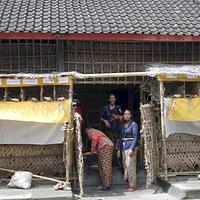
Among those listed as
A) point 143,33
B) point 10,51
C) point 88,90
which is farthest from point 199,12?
point 10,51

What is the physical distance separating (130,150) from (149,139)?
0.58 m

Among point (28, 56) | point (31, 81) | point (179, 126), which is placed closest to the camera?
point (31, 81)

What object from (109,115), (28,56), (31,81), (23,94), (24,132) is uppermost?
(28,56)

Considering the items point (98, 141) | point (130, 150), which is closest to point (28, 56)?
point (98, 141)

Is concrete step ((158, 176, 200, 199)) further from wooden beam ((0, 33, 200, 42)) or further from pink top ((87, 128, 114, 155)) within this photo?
wooden beam ((0, 33, 200, 42))

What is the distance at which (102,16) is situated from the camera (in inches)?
356

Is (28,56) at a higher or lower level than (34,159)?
higher

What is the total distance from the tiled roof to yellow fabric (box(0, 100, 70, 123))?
1.94 meters

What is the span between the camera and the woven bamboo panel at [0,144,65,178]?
25.0 feet

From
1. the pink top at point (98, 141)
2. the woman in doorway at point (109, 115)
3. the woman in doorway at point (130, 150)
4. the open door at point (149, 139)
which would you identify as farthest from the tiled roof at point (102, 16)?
the pink top at point (98, 141)

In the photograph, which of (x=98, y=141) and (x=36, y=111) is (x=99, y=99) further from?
(x=36, y=111)

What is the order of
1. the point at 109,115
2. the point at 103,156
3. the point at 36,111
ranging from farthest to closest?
1. the point at 109,115
2. the point at 103,156
3. the point at 36,111

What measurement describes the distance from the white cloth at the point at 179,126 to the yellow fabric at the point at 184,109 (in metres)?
0.12

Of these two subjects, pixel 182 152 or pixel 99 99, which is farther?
pixel 99 99
